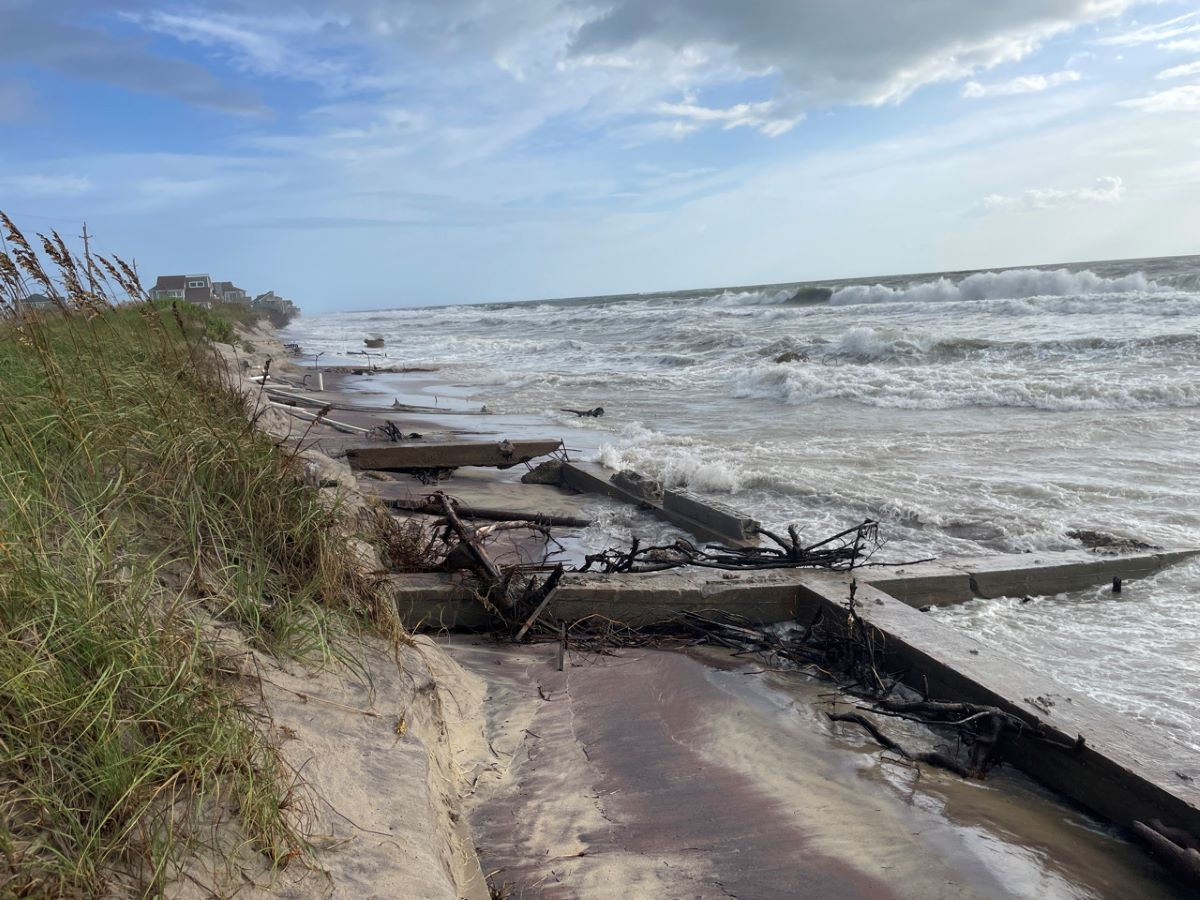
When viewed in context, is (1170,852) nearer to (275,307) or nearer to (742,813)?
(742,813)

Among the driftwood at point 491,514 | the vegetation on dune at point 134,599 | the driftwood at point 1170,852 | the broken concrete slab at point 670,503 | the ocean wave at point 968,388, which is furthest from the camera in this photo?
the ocean wave at point 968,388

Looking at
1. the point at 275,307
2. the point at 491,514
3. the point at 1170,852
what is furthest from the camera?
the point at 275,307

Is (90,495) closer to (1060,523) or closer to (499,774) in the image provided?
(499,774)

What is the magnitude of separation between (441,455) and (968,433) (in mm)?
7378

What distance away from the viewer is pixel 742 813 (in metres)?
3.11

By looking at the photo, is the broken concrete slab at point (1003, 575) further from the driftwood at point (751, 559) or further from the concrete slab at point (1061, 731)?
the concrete slab at point (1061, 731)

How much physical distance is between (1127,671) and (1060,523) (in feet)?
9.10

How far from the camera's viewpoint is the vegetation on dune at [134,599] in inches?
68.9

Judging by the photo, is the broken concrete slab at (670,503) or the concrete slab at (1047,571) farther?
the broken concrete slab at (670,503)

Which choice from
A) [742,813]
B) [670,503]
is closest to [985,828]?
[742,813]

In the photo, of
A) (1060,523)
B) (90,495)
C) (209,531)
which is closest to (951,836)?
(209,531)

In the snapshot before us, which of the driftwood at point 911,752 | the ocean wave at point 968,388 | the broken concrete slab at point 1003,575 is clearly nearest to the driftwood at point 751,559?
the broken concrete slab at point 1003,575

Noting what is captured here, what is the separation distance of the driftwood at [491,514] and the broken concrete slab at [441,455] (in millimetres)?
1385

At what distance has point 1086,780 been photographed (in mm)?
3145
